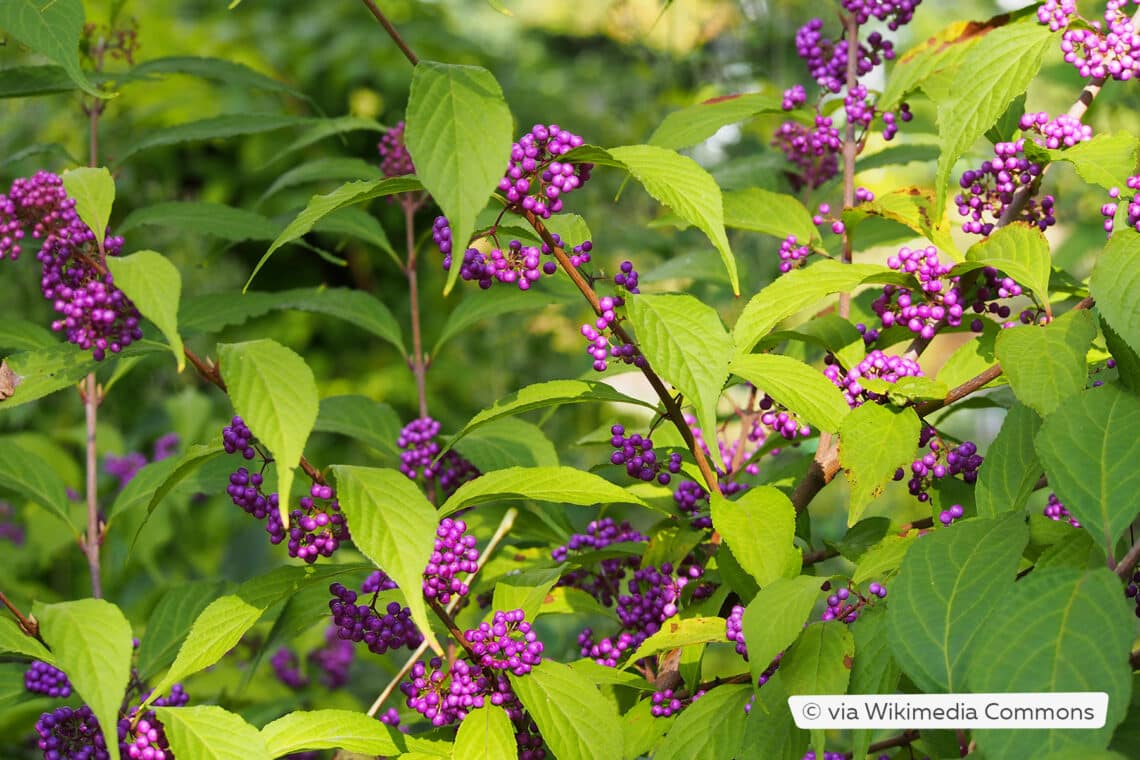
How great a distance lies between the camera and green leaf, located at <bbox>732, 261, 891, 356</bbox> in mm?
1603

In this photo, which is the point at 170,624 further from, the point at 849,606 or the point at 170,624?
the point at 849,606

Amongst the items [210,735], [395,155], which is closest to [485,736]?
[210,735]

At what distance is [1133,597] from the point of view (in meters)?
1.33

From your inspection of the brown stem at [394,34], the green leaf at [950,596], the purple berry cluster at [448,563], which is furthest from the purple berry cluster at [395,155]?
the green leaf at [950,596]

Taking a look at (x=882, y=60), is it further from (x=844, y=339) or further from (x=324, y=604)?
(x=324, y=604)

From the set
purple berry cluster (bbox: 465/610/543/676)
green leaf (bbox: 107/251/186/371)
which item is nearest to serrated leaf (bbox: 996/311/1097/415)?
purple berry cluster (bbox: 465/610/543/676)

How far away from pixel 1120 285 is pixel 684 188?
506 millimetres

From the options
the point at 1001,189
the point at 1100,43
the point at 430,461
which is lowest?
the point at 430,461

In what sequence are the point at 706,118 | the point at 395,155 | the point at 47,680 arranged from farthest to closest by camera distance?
the point at 395,155, the point at 706,118, the point at 47,680

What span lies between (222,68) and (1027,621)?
6.24 feet

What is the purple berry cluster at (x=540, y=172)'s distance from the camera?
4.47ft

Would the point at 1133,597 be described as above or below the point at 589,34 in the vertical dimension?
above

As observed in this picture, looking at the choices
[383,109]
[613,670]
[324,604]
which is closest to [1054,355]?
[613,670]

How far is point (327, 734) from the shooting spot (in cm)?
149
